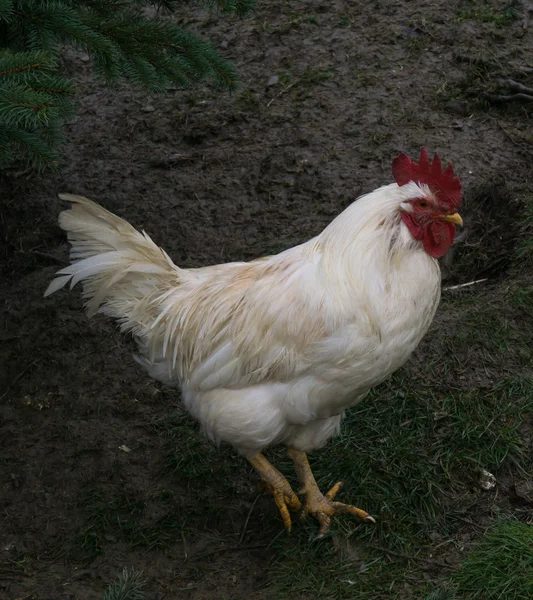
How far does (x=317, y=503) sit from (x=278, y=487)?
0.77 ft

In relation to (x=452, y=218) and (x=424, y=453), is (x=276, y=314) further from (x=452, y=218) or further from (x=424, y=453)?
(x=424, y=453)

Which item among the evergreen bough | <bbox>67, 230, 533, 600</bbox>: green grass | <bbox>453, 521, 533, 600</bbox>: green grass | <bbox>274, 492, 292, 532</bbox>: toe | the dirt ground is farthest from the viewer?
the dirt ground

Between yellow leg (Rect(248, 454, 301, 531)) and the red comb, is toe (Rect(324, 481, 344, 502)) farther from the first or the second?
the red comb

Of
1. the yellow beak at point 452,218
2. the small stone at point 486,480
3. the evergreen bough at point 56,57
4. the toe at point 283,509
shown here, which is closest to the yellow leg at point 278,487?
the toe at point 283,509

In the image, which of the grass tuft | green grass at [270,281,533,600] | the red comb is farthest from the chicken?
the grass tuft

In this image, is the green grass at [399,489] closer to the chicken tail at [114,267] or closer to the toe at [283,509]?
the toe at [283,509]

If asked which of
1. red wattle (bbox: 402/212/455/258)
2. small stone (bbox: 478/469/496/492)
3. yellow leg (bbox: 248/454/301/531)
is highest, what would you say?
red wattle (bbox: 402/212/455/258)

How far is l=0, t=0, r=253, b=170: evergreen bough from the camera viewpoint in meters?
3.02

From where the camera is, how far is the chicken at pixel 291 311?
3.44 meters

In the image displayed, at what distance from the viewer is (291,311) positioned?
11.7 ft

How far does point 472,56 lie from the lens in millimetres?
6449

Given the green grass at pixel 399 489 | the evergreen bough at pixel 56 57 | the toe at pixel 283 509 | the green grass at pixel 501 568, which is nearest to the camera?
the evergreen bough at pixel 56 57

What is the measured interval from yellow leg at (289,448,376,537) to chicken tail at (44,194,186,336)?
1.06m

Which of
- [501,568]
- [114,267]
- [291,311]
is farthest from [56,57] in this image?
[501,568]
